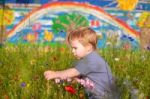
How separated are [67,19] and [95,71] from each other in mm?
2833

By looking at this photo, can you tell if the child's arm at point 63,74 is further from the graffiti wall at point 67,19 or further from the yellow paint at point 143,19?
the yellow paint at point 143,19

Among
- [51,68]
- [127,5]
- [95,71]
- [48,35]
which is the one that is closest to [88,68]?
[95,71]

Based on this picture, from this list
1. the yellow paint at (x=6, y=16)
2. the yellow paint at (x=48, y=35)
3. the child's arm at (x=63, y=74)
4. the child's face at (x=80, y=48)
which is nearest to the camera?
the child's arm at (x=63, y=74)

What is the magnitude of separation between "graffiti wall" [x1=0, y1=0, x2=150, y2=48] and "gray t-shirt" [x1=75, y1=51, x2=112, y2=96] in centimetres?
244

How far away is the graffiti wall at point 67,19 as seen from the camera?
744 cm

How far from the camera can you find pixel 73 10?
7621mm

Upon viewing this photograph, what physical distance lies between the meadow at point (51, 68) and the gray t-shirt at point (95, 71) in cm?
12

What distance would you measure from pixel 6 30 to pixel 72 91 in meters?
3.31

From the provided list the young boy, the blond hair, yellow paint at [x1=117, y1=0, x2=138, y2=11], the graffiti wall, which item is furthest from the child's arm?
yellow paint at [x1=117, y1=0, x2=138, y2=11]

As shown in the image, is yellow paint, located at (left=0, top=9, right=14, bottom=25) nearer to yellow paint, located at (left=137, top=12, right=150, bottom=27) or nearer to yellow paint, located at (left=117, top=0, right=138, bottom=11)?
yellow paint, located at (left=117, top=0, right=138, bottom=11)

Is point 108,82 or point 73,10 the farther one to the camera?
point 73,10

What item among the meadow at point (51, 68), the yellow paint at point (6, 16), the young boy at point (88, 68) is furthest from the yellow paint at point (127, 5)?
the young boy at point (88, 68)

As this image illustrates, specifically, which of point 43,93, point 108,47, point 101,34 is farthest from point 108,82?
point 101,34

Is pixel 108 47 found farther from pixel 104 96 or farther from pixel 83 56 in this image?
pixel 104 96
